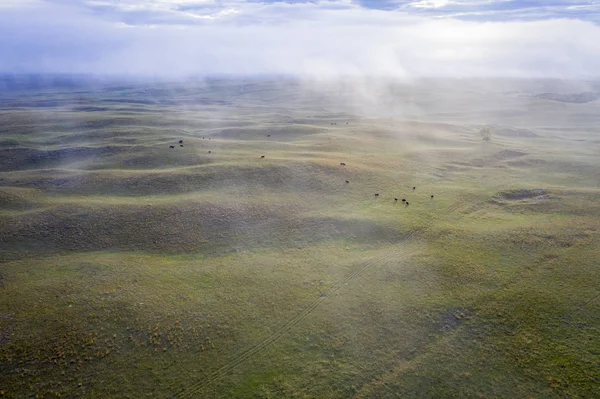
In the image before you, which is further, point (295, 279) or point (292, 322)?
point (295, 279)

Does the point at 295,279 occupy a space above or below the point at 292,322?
above

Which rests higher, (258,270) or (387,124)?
(387,124)

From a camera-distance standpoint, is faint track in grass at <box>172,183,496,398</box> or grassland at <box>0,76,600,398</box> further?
grassland at <box>0,76,600,398</box>

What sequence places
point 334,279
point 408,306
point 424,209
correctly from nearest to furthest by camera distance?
point 408,306 < point 334,279 < point 424,209

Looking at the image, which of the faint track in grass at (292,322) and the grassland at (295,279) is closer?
the faint track in grass at (292,322)

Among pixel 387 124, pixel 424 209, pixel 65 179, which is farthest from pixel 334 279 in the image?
pixel 387 124

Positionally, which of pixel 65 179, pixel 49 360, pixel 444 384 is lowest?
pixel 444 384

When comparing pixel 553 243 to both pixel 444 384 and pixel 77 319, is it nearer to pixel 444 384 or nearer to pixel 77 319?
pixel 444 384

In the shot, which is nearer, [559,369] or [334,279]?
[559,369]
